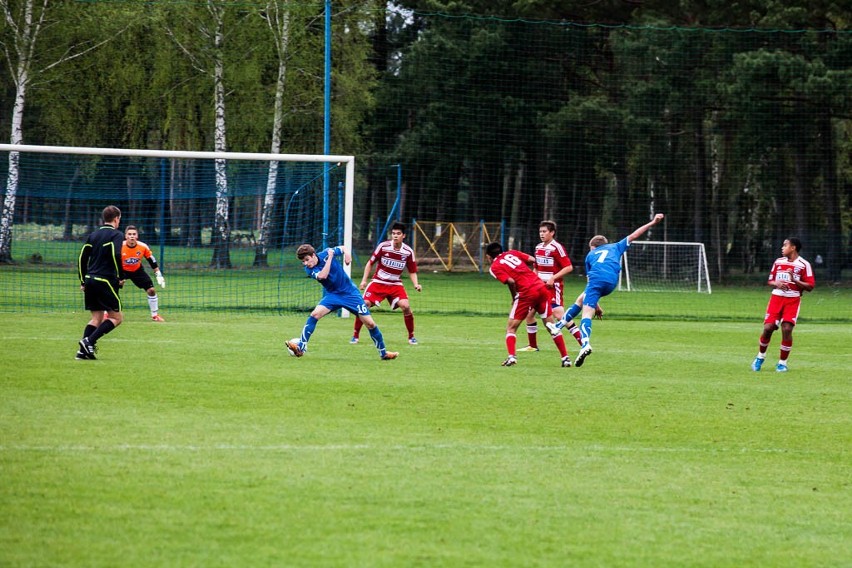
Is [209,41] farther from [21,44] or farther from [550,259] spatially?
[550,259]

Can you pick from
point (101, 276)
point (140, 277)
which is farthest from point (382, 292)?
point (101, 276)

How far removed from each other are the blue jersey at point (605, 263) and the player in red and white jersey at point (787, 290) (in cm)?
213

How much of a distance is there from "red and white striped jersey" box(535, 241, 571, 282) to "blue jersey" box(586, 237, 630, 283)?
27.3 inches

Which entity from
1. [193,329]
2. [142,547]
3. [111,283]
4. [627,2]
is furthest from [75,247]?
[627,2]

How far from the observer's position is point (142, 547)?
19.9 feet

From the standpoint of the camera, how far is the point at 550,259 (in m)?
19.0

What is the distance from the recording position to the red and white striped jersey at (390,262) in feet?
64.0

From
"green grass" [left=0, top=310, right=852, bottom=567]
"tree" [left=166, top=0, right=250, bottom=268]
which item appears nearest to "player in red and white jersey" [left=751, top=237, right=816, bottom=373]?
"green grass" [left=0, top=310, right=852, bottom=567]

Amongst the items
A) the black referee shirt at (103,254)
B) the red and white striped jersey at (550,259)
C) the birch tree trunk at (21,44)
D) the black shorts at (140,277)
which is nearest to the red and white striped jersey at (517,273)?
the red and white striped jersey at (550,259)

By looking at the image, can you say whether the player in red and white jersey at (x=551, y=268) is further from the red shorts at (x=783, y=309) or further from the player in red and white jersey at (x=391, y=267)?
the red shorts at (x=783, y=309)

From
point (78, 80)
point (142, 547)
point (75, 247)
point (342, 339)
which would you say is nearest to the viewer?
point (142, 547)

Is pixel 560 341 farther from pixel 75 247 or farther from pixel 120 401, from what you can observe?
pixel 75 247

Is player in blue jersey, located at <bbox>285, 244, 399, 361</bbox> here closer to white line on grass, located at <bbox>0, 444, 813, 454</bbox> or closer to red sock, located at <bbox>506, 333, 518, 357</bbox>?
red sock, located at <bbox>506, 333, 518, 357</bbox>

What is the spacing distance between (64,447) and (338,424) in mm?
2442
